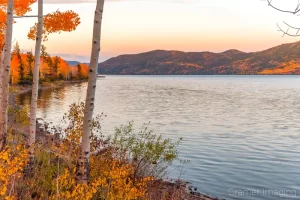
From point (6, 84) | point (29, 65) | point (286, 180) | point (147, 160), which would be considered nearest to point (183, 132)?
point (286, 180)

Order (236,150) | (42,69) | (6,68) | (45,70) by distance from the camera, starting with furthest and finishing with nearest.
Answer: (45,70) → (42,69) → (236,150) → (6,68)

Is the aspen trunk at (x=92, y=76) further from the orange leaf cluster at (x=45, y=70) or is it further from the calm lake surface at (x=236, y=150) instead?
the orange leaf cluster at (x=45, y=70)

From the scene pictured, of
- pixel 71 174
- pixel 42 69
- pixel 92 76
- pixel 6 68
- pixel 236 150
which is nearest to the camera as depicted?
pixel 92 76

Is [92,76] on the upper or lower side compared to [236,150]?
upper

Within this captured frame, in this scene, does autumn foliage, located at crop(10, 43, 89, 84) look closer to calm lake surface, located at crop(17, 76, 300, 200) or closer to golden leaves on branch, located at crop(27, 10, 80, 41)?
calm lake surface, located at crop(17, 76, 300, 200)

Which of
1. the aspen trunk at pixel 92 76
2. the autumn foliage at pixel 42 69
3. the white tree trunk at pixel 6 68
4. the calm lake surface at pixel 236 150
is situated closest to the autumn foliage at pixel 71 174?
the aspen trunk at pixel 92 76

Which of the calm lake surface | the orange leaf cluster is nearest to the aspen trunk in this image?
the calm lake surface

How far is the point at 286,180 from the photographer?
60.0ft

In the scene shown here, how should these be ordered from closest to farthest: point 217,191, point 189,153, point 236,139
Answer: point 217,191 → point 189,153 → point 236,139

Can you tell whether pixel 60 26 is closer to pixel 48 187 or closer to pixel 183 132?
pixel 48 187

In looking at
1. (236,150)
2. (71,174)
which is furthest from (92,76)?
(236,150)

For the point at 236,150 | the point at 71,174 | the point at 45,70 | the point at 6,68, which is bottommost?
the point at 236,150

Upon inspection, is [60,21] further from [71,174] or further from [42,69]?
[42,69]

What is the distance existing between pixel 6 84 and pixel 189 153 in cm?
1406
